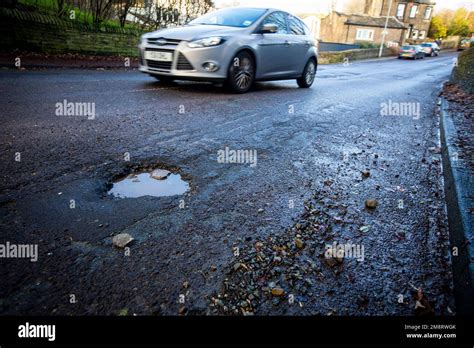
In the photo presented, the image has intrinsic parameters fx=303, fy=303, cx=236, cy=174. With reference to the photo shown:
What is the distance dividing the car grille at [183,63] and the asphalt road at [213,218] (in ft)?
6.21

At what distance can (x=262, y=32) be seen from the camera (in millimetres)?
6898

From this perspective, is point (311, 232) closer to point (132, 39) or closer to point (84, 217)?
point (84, 217)

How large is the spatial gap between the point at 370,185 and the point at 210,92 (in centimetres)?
468

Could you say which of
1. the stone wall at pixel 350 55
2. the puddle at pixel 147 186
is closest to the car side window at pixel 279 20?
the puddle at pixel 147 186

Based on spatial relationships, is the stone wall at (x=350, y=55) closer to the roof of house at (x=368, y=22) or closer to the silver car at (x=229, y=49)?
the roof of house at (x=368, y=22)

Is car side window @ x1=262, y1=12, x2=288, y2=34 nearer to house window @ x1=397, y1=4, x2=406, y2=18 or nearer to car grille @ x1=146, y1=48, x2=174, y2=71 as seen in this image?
car grille @ x1=146, y1=48, x2=174, y2=71

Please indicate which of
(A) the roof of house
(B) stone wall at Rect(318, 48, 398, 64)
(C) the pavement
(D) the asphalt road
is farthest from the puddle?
(A) the roof of house

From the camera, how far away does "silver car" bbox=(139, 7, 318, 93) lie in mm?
6039

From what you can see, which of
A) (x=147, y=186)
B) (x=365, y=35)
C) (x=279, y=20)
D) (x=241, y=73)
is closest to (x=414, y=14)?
(x=365, y=35)

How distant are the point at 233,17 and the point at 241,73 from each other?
1522 millimetres

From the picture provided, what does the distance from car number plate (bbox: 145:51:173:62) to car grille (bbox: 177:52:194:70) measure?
204mm

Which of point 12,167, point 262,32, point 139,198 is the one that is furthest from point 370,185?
point 262,32

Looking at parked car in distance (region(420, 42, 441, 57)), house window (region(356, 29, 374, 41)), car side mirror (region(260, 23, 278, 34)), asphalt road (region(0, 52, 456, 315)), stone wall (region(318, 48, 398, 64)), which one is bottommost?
asphalt road (region(0, 52, 456, 315))

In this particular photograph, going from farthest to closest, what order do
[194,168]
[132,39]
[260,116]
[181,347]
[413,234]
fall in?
[132,39] → [260,116] → [194,168] → [413,234] → [181,347]
